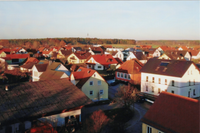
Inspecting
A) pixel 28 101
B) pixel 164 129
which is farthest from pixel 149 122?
pixel 28 101

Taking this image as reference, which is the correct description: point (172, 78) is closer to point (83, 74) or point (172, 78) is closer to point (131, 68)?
point (131, 68)

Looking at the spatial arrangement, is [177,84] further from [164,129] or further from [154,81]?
[164,129]

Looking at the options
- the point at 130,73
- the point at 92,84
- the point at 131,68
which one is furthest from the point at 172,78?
the point at 92,84

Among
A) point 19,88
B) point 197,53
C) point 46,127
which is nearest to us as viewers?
point 46,127

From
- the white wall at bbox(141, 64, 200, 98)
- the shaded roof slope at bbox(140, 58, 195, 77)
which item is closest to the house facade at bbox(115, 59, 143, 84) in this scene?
the shaded roof slope at bbox(140, 58, 195, 77)

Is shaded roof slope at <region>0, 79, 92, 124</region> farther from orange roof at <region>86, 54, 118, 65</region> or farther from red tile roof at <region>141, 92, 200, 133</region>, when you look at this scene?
orange roof at <region>86, 54, 118, 65</region>

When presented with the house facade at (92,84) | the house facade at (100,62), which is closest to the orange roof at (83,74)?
the house facade at (92,84)
